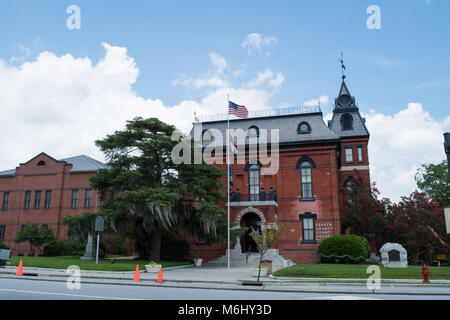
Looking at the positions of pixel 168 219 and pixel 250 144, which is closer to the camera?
pixel 168 219

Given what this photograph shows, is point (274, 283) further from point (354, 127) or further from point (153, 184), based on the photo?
point (354, 127)

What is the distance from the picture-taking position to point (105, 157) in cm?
2730

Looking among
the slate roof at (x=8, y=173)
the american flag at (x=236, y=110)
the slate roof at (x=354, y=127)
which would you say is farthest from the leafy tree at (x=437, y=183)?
the slate roof at (x=8, y=173)

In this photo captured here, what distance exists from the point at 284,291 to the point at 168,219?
12016 mm

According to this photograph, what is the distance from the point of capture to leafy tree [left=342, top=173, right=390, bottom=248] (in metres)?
31.5

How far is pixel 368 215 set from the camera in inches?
1270

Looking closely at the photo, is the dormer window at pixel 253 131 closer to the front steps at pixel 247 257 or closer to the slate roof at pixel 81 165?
the front steps at pixel 247 257

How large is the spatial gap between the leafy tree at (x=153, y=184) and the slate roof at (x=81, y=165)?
14763 mm

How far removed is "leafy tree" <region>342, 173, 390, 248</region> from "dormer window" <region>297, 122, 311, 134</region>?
7464 mm

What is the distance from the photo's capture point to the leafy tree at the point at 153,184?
24.2 metres
